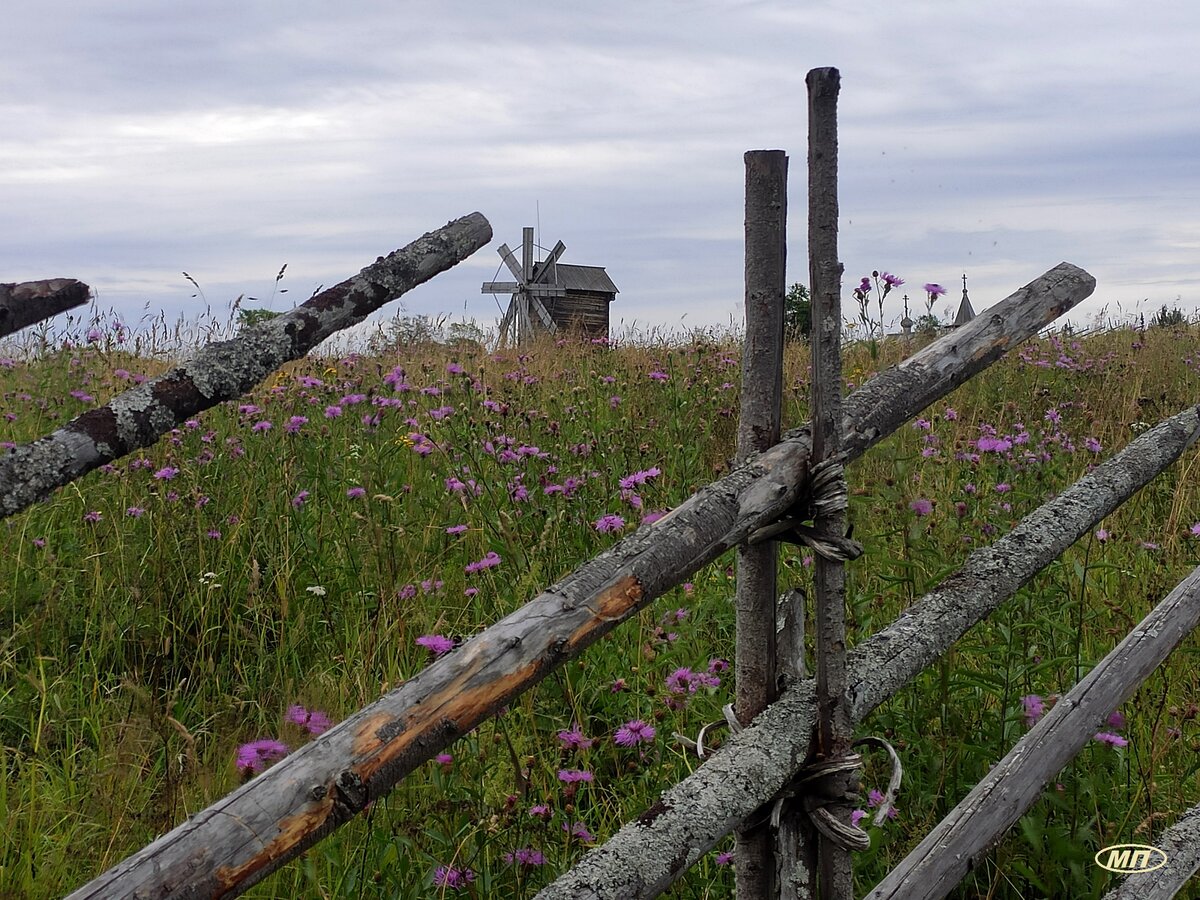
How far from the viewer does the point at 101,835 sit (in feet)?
8.33

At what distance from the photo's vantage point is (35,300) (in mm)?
1260

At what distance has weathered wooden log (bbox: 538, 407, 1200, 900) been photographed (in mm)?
1473

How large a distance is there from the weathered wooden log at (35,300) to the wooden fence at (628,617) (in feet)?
0.49

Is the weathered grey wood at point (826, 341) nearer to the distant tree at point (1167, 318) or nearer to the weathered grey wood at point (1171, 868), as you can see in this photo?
the weathered grey wood at point (1171, 868)

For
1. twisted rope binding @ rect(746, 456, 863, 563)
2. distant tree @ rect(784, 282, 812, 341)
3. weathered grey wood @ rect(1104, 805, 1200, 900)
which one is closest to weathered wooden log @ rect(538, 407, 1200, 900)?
twisted rope binding @ rect(746, 456, 863, 563)

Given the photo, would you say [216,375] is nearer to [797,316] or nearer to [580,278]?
[797,316]

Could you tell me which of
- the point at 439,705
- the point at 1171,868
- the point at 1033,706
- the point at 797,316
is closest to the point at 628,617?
the point at 439,705

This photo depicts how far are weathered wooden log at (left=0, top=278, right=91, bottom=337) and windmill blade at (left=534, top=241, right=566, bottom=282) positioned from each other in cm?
2234

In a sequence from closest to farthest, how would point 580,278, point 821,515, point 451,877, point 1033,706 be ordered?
point 821,515 < point 451,877 < point 1033,706 < point 580,278

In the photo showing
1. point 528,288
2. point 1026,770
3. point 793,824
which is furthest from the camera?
point 528,288

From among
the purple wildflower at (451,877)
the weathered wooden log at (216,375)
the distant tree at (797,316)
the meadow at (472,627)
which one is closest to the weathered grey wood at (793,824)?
the meadow at (472,627)

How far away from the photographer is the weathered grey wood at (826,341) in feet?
5.67

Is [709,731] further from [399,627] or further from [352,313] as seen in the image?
[352,313]

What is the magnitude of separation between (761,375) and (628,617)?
55cm
